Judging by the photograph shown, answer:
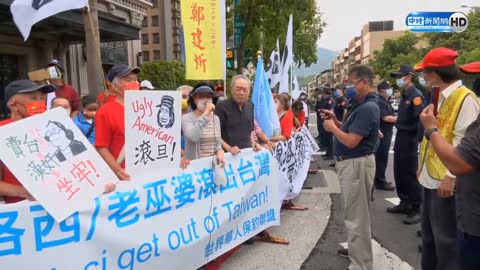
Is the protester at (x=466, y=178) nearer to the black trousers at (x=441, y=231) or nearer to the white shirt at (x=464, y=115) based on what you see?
the white shirt at (x=464, y=115)

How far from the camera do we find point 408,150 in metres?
5.47

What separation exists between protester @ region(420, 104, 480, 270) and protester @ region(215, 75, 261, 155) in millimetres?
2110

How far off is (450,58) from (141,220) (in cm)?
244

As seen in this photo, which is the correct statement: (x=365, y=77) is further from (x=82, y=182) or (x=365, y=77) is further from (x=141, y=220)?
(x=82, y=182)

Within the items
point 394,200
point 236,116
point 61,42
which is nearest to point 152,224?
point 236,116

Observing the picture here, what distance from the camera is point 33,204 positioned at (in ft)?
7.45

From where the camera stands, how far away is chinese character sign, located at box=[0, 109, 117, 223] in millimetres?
2162

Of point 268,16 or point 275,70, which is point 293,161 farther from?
point 268,16

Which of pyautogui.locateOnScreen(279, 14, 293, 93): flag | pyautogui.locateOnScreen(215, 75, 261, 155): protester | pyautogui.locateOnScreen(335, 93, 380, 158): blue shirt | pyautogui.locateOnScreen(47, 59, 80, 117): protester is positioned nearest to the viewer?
pyautogui.locateOnScreen(335, 93, 380, 158): blue shirt

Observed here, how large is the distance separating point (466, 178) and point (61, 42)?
12967 millimetres

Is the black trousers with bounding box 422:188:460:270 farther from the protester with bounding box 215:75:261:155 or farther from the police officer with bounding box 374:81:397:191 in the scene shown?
the police officer with bounding box 374:81:397:191

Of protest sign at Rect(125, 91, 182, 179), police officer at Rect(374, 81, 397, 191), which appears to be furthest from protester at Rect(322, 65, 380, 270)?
police officer at Rect(374, 81, 397, 191)

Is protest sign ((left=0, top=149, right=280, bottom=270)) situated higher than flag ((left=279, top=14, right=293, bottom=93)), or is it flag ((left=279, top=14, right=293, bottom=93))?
flag ((left=279, top=14, right=293, bottom=93))

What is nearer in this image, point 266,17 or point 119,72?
point 119,72
